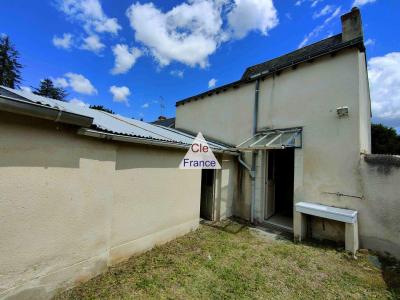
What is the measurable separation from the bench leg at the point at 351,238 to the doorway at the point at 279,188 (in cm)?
Result: 251

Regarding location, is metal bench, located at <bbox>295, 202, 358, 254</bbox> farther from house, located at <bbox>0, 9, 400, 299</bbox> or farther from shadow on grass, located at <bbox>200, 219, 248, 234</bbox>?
shadow on grass, located at <bbox>200, 219, 248, 234</bbox>

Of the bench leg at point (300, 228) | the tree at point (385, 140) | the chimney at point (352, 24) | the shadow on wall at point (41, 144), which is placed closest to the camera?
the shadow on wall at point (41, 144)

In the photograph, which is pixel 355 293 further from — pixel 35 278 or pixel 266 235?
pixel 35 278

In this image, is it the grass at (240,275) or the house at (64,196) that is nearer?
the house at (64,196)

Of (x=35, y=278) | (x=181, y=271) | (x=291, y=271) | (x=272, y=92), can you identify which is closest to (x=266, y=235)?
(x=291, y=271)

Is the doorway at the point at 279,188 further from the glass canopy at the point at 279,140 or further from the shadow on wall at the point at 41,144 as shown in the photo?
the shadow on wall at the point at 41,144

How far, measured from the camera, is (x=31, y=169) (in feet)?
12.5

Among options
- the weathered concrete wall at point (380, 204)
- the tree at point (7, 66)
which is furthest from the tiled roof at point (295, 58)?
Result: the tree at point (7, 66)

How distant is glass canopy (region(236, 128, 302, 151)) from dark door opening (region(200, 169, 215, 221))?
2418 millimetres

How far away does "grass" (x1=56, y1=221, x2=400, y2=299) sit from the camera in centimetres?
451

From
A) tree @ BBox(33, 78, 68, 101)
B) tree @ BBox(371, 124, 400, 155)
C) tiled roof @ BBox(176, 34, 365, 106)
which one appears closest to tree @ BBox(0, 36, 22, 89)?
tree @ BBox(33, 78, 68, 101)

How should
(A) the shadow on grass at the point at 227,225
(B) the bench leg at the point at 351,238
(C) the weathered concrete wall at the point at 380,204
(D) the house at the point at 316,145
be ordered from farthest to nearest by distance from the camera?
(A) the shadow on grass at the point at 227,225 < (D) the house at the point at 316,145 < (B) the bench leg at the point at 351,238 < (C) the weathered concrete wall at the point at 380,204

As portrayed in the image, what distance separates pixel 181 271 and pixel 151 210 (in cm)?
205

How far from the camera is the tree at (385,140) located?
2181cm
